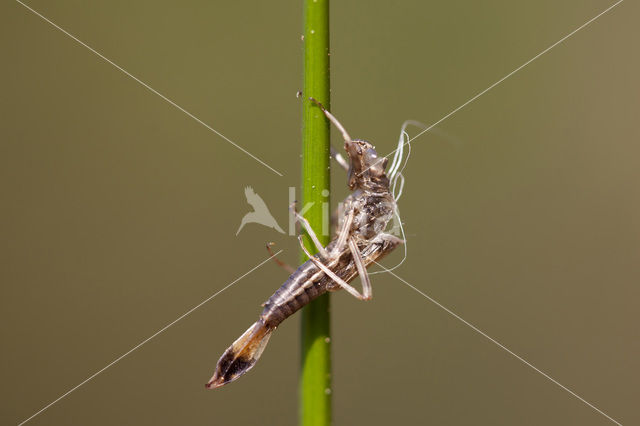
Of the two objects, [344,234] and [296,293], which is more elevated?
[344,234]

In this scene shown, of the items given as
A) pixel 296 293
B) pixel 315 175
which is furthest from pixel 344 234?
pixel 315 175

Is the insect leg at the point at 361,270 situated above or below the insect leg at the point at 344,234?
below

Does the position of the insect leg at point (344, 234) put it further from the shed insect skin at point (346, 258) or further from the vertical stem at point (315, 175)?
the vertical stem at point (315, 175)

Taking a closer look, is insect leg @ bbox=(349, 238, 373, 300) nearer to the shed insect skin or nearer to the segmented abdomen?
the shed insect skin

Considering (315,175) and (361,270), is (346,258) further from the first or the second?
(315,175)

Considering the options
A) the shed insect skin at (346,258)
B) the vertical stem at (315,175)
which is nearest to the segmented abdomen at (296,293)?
the shed insect skin at (346,258)

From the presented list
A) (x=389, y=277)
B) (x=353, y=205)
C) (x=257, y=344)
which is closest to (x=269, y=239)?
(x=389, y=277)
